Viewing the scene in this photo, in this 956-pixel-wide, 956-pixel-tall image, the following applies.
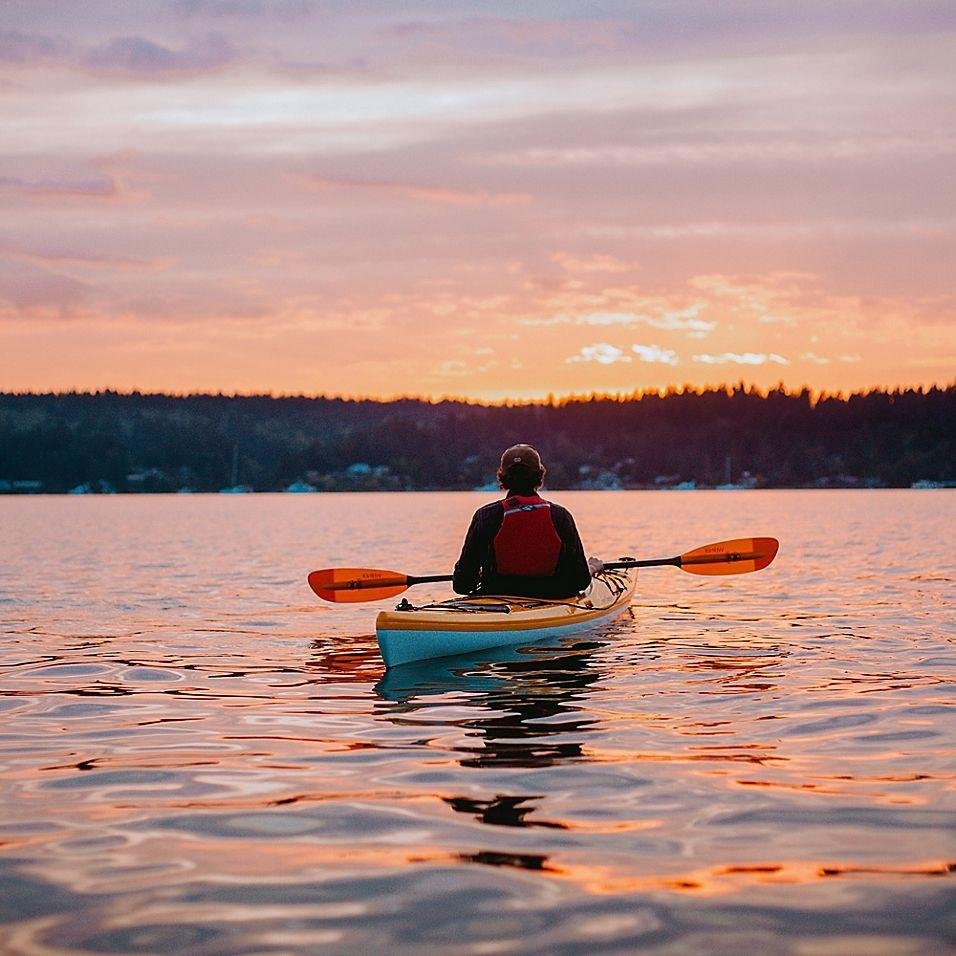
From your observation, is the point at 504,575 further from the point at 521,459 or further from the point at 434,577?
the point at 434,577

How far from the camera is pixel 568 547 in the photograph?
12.8 metres

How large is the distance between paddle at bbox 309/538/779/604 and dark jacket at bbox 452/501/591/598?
3.81 feet

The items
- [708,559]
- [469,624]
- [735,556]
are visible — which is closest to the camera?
[469,624]

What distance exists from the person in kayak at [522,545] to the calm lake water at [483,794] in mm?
724

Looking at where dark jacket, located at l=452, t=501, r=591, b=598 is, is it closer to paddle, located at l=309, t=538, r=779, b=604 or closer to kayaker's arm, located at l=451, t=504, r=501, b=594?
kayaker's arm, located at l=451, t=504, r=501, b=594

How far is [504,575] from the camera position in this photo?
13000 millimetres

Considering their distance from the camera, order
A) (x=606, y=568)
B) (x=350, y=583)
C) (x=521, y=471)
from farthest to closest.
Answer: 1. (x=606, y=568)
2. (x=350, y=583)
3. (x=521, y=471)

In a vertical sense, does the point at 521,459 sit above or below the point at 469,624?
above

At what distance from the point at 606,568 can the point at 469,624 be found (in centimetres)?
400

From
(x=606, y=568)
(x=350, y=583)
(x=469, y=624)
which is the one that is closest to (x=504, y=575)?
(x=469, y=624)

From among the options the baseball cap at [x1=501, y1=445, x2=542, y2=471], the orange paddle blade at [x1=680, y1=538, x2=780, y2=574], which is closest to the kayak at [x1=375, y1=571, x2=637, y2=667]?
the baseball cap at [x1=501, y1=445, x2=542, y2=471]

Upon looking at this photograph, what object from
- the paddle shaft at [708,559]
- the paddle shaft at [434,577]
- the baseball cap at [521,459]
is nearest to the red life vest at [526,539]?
the baseball cap at [521,459]

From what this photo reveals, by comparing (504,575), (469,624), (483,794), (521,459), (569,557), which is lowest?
(483,794)

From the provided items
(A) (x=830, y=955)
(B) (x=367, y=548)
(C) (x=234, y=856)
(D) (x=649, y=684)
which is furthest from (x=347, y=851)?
(B) (x=367, y=548)
